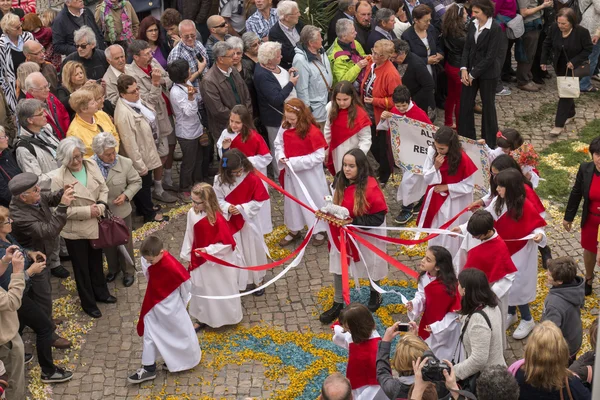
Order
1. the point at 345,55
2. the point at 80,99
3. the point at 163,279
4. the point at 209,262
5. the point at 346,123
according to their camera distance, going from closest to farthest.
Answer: the point at 163,279 → the point at 209,262 → the point at 80,99 → the point at 346,123 → the point at 345,55

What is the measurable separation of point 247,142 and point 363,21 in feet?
12.8

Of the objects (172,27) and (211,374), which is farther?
(172,27)

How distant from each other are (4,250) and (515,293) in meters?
5.25

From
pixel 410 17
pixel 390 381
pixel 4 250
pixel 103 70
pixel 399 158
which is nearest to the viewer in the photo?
pixel 390 381

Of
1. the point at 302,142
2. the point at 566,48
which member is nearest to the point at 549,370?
A: the point at 302,142

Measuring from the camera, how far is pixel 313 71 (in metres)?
12.5

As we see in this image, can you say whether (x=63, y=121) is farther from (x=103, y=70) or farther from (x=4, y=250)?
(x=4, y=250)

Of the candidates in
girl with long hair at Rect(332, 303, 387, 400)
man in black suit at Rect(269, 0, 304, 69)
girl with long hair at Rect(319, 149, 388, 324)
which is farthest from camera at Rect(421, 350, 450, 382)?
man in black suit at Rect(269, 0, 304, 69)

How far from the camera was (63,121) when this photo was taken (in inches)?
429

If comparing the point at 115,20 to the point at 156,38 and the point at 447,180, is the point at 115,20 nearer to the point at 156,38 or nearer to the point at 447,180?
the point at 156,38

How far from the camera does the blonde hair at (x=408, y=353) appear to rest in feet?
22.0

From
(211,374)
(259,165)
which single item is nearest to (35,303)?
(211,374)

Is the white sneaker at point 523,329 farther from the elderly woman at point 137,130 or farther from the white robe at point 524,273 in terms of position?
the elderly woman at point 137,130

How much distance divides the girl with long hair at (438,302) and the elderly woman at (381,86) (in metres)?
4.27
